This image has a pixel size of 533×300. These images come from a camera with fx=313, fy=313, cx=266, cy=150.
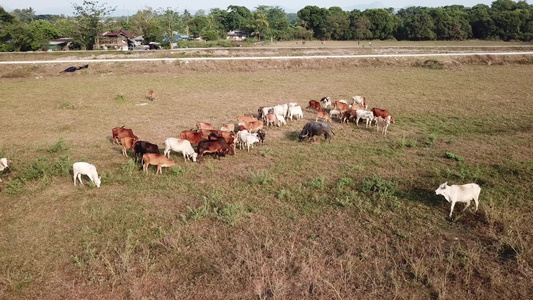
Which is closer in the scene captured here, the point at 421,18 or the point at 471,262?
the point at 471,262

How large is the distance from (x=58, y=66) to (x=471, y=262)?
35.2m

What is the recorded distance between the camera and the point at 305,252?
6.44 meters

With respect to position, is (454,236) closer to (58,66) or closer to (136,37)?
(58,66)

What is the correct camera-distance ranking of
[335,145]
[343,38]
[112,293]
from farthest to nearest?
[343,38], [335,145], [112,293]

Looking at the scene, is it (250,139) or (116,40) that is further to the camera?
(116,40)

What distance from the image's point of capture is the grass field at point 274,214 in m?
5.74

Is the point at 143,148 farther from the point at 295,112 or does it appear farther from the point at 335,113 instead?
the point at 335,113

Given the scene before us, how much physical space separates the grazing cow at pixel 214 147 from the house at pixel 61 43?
53012mm

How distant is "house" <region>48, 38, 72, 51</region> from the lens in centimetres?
5156

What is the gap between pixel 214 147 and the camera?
35.6 ft

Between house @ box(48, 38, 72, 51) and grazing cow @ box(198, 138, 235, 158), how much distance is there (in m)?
53.0

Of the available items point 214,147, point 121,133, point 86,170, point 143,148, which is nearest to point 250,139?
point 214,147

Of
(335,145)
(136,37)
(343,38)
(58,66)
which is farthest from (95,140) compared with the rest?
(343,38)

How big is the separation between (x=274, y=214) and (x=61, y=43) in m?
60.7
